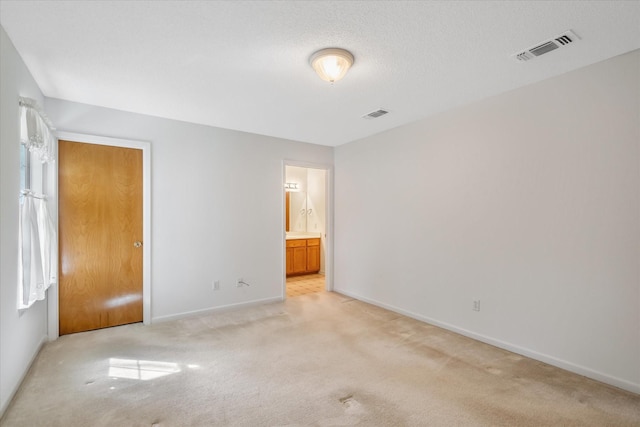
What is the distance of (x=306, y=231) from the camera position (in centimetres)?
736

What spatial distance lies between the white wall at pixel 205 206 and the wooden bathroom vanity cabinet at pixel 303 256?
154 centimetres

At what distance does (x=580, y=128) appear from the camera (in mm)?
2582

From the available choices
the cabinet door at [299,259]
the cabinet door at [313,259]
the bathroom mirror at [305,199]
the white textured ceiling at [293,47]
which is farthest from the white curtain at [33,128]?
the bathroom mirror at [305,199]

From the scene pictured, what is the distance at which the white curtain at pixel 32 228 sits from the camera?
242 centimetres

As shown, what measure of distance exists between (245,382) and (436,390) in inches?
57.4

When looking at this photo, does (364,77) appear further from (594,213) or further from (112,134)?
(112,134)

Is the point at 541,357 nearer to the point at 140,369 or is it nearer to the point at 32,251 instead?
the point at 140,369

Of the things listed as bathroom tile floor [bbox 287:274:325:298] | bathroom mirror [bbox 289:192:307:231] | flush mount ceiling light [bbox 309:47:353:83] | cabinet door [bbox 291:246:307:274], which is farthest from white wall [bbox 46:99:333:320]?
bathroom mirror [bbox 289:192:307:231]

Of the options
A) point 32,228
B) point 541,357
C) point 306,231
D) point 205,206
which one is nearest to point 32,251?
point 32,228

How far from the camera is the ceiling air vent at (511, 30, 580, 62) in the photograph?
82.4 inches

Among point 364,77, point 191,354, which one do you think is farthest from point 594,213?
point 191,354

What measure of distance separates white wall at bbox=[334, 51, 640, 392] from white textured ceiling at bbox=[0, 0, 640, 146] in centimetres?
31

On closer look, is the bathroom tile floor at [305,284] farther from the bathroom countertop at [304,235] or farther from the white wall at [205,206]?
the bathroom countertop at [304,235]

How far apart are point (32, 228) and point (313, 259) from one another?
187 inches
